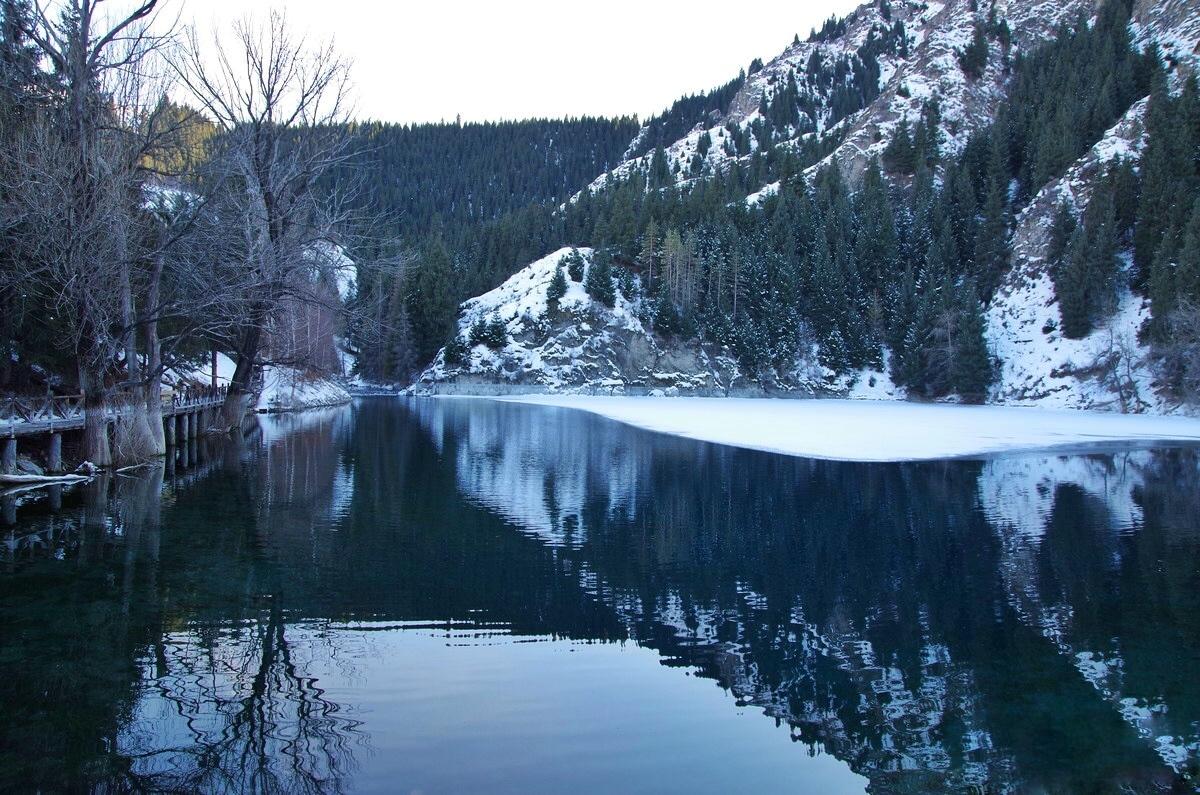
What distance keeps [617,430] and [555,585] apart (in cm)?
3649

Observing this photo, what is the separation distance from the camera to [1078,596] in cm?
1483

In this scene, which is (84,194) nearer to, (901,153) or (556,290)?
(556,290)

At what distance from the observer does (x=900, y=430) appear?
51031 mm

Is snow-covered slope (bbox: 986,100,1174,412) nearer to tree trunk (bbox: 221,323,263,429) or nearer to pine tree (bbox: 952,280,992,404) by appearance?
pine tree (bbox: 952,280,992,404)

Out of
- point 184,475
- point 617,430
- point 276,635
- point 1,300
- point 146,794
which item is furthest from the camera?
point 617,430

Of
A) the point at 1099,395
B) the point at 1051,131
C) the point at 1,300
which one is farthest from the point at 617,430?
the point at 1051,131

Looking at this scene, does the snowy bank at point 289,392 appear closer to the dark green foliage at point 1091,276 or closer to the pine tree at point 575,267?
the pine tree at point 575,267

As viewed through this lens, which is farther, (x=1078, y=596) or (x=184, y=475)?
(x=184, y=475)

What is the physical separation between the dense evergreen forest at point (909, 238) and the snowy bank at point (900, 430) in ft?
87.5

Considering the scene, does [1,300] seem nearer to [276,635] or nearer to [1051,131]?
[276,635]

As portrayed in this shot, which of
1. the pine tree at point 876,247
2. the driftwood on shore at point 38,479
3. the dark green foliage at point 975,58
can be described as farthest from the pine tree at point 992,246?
the driftwood on shore at point 38,479

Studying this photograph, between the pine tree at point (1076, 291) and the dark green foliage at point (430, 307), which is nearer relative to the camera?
the pine tree at point (1076, 291)

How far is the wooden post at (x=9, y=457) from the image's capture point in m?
24.5

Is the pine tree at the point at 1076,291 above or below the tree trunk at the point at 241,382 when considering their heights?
above
